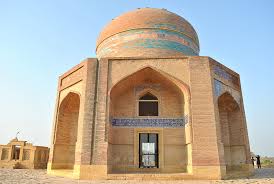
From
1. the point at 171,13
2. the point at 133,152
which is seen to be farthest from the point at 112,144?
the point at 171,13

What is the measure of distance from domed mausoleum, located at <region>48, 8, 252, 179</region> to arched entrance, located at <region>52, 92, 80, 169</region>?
0.04 m

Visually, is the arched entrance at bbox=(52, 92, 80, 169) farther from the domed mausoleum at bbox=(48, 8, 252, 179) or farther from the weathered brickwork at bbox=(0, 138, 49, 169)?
the weathered brickwork at bbox=(0, 138, 49, 169)

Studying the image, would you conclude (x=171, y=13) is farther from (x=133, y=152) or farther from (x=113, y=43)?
(x=133, y=152)

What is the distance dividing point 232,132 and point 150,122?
3.53 meters

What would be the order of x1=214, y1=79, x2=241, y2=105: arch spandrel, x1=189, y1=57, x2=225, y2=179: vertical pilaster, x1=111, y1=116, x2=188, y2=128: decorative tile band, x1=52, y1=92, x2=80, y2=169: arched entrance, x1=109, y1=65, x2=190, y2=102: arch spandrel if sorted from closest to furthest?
1. x1=189, y1=57, x2=225, y2=179: vertical pilaster
2. x1=109, y1=65, x2=190, y2=102: arch spandrel
3. x1=214, y1=79, x2=241, y2=105: arch spandrel
4. x1=111, y1=116, x2=188, y2=128: decorative tile band
5. x1=52, y1=92, x2=80, y2=169: arched entrance

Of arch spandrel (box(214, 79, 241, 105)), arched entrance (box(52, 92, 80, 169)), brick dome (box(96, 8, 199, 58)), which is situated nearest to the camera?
arch spandrel (box(214, 79, 241, 105))

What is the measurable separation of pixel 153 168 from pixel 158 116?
69.4 inches

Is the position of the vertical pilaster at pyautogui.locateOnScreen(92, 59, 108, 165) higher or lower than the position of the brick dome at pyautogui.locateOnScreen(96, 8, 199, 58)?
lower

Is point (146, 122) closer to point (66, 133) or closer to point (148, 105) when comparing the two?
point (148, 105)

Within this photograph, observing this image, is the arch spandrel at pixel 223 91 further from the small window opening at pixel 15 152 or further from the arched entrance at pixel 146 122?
the small window opening at pixel 15 152

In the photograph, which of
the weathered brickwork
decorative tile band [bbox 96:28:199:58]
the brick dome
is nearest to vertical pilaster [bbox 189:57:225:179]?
the brick dome

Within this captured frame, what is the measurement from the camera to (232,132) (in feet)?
32.9

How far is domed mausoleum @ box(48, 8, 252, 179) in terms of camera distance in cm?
765

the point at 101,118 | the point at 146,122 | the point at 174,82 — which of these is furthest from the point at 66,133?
the point at 174,82
